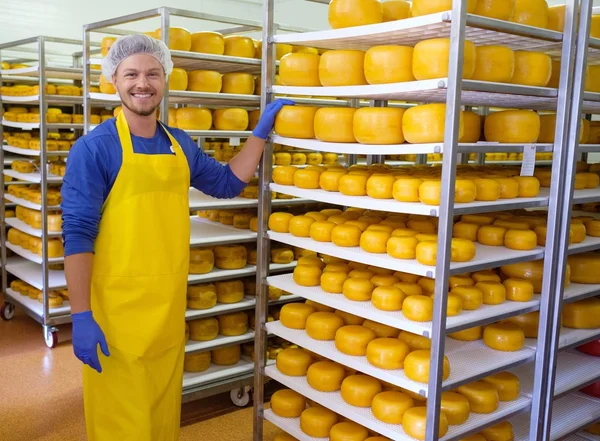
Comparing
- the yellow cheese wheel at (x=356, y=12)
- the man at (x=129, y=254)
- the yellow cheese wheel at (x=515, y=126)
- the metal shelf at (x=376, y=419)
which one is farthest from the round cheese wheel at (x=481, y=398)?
the yellow cheese wheel at (x=356, y=12)

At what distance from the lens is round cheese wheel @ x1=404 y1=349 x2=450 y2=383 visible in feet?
6.84

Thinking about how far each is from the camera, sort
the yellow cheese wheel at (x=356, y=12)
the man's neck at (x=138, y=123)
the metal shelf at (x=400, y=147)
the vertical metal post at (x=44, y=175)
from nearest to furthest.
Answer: the metal shelf at (x=400, y=147)
the yellow cheese wheel at (x=356, y=12)
the man's neck at (x=138, y=123)
the vertical metal post at (x=44, y=175)

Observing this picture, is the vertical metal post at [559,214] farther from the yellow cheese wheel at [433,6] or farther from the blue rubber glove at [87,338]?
the blue rubber glove at [87,338]

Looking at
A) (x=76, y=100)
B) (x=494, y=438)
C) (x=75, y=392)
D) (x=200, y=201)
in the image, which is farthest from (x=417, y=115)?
(x=76, y=100)

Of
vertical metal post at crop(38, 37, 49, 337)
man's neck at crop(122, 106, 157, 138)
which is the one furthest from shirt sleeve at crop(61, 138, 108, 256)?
vertical metal post at crop(38, 37, 49, 337)

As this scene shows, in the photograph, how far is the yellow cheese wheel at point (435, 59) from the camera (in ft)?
6.43

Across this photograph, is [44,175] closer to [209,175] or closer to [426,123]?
[209,175]

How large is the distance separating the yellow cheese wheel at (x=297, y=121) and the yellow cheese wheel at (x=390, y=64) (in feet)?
1.31

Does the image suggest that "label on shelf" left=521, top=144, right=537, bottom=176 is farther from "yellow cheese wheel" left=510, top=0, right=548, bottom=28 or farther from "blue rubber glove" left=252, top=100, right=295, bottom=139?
"blue rubber glove" left=252, top=100, right=295, bottom=139

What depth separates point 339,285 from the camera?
8.21ft

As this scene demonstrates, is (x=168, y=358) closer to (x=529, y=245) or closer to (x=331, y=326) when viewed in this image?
(x=331, y=326)

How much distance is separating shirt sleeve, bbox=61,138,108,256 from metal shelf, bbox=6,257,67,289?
252 centimetres

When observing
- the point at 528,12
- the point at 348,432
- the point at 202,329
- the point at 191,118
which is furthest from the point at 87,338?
the point at 528,12

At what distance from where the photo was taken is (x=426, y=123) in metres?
2.04
